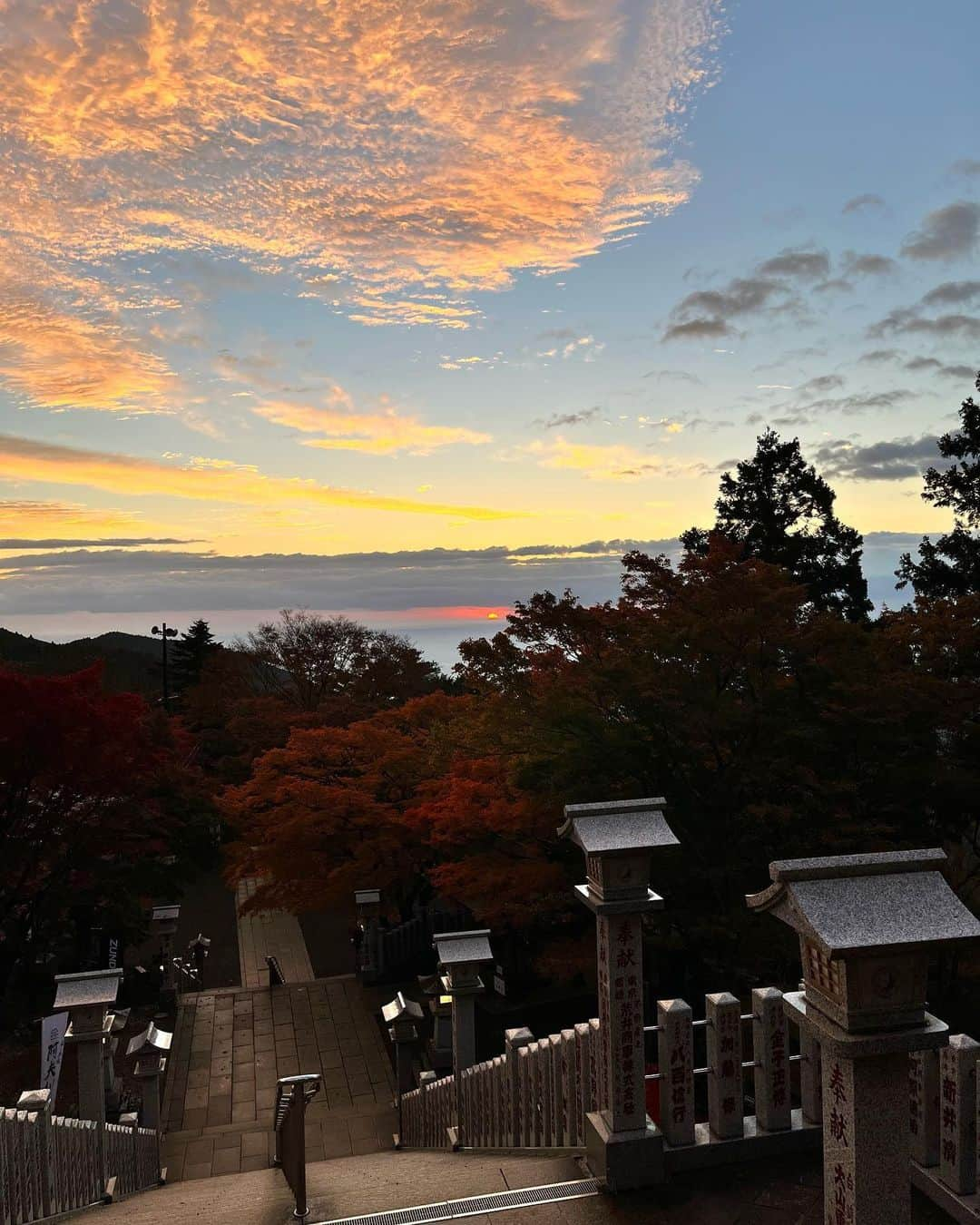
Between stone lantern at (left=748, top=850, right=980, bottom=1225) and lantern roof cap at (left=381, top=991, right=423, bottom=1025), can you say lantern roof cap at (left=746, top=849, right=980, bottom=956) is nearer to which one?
stone lantern at (left=748, top=850, right=980, bottom=1225)

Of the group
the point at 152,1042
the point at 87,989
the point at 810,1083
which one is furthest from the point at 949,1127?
the point at 152,1042

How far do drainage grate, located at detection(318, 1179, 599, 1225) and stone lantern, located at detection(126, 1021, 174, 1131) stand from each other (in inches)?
227

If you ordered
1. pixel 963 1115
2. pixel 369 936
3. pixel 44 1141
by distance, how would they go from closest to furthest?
pixel 963 1115 < pixel 44 1141 < pixel 369 936

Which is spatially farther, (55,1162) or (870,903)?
(55,1162)

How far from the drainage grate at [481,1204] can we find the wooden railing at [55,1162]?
2.38m

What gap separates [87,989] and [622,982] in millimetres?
5956

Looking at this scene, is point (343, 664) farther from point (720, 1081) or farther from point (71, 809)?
point (720, 1081)

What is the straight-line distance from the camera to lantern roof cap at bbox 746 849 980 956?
3.31 metres

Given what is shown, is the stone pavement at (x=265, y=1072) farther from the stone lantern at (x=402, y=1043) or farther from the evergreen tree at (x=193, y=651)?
the evergreen tree at (x=193, y=651)

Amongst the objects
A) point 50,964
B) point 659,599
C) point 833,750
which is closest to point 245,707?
point 50,964

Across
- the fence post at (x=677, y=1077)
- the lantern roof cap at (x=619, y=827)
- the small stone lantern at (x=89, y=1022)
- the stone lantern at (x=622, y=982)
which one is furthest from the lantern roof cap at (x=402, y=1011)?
the lantern roof cap at (x=619, y=827)

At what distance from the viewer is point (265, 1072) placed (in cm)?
1505

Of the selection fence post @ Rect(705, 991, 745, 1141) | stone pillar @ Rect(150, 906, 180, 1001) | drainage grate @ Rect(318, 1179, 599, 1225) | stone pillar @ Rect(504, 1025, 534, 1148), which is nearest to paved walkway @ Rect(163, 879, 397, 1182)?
stone pillar @ Rect(150, 906, 180, 1001)

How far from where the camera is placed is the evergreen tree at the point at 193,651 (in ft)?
182
